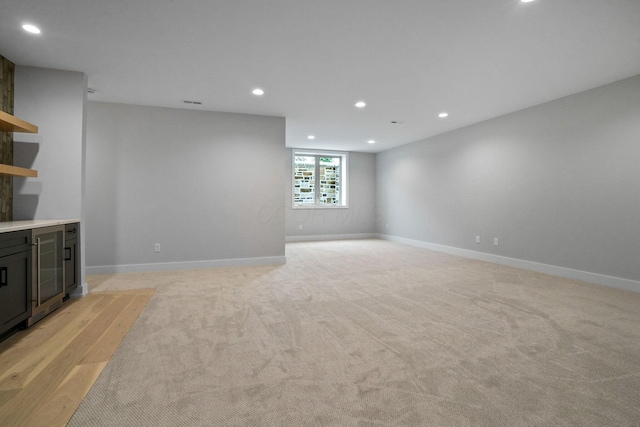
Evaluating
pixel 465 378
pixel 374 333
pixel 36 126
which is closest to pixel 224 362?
pixel 374 333

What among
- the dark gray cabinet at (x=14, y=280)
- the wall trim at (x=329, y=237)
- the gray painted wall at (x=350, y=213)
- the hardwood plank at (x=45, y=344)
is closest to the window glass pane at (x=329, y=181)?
the gray painted wall at (x=350, y=213)

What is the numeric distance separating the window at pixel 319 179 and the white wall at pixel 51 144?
17.6ft

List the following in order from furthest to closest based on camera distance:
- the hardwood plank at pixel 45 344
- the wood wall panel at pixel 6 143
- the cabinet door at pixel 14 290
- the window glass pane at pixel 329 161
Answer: the window glass pane at pixel 329 161
the wood wall panel at pixel 6 143
the cabinet door at pixel 14 290
the hardwood plank at pixel 45 344

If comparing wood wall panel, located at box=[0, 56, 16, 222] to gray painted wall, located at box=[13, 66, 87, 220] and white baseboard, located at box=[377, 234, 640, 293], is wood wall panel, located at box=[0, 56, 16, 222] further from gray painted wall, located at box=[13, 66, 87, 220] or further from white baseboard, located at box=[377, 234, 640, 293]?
white baseboard, located at box=[377, 234, 640, 293]

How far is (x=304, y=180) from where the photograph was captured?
342 inches

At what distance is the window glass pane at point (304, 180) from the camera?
28.2 feet

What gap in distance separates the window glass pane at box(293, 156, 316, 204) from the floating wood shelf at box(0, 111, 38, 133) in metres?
5.91

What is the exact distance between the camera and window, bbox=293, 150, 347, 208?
8617mm

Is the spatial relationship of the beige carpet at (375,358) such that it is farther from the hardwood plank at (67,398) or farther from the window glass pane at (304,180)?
the window glass pane at (304,180)

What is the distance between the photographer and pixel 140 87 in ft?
13.1

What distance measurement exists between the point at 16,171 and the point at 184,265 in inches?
96.6

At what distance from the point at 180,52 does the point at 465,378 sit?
3693 mm

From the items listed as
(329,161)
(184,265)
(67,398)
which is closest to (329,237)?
(329,161)

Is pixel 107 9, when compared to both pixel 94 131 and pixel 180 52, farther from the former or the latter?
pixel 94 131
